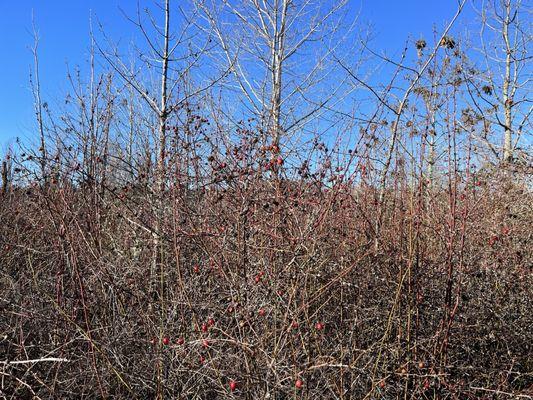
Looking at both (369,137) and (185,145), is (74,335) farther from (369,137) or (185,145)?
(369,137)

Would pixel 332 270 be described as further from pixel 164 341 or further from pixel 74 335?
pixel 74 335

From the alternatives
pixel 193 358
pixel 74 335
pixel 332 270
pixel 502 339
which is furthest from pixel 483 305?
pixel 74 335

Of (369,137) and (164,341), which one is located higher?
(369,137)

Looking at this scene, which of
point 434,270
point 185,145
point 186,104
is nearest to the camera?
point 434,270

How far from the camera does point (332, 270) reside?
2.91 meters

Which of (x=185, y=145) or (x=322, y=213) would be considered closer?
(x=322, y=213)

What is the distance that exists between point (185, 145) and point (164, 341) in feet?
5.59

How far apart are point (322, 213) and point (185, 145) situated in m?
1.43

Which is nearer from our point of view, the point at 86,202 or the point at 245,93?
the point at 86,202

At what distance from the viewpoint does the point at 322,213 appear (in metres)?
2.50

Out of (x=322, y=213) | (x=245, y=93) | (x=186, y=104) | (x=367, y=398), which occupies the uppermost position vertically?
(x=245, y=93)

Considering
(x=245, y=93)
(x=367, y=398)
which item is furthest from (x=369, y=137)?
(x=245, y=93)

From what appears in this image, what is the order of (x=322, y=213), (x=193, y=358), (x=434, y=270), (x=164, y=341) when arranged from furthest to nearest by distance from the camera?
(x=434, y=270) < (x=322, y=213) < (x=193, y=358) < (x=164, y=341)

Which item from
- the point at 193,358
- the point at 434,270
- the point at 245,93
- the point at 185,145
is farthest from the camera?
the point at 245,93
